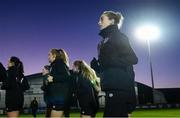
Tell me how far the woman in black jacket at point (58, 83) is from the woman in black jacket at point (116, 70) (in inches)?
131

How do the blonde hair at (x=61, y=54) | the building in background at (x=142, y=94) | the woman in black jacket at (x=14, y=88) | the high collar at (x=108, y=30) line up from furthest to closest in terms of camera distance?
the building in background at (x=142, y=94) < the woman in black jacket at (x=14, y=88) < the blonde hair at (x=61, y=54) < the high collar at (x=108, y=30)

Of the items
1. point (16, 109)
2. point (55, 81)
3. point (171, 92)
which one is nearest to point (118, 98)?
point (55, 81)

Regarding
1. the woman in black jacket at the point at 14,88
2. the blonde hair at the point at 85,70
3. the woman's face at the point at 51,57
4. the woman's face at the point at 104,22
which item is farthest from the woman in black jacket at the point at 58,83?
the woman's face at the point at 104,22

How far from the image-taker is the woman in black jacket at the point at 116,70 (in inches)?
200

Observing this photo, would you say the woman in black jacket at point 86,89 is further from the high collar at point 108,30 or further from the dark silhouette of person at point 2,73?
the high collar at point 108,30

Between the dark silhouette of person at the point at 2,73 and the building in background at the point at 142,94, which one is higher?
the building in background at the point at 142,94

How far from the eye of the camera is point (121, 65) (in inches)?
204

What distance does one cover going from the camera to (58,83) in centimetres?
869

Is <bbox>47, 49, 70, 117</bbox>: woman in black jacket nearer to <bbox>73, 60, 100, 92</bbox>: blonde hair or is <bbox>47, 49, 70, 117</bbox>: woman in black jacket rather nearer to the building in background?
<bbox>73, 60, 100, 92</bbox>: blonde hair

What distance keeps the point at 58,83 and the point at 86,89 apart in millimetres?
1869

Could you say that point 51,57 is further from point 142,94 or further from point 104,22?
point 142,94

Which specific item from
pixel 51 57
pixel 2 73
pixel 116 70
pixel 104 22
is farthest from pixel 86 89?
pixel 116 70

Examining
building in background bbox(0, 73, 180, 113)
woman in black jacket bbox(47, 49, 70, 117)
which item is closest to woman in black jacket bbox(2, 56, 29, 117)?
woman in black jacket bbox(47, 49, 70, 117)

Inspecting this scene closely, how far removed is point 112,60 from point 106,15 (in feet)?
2.39
